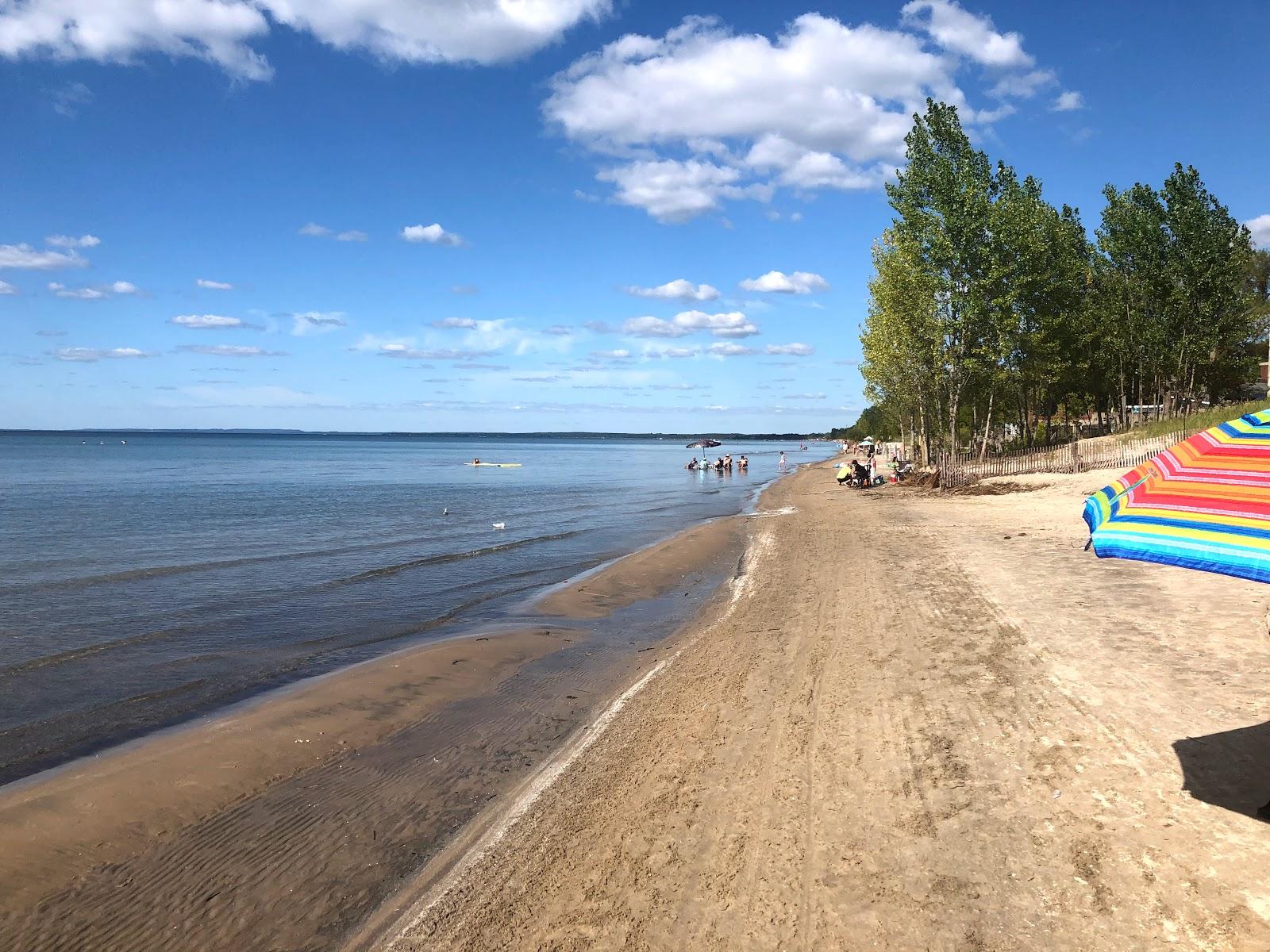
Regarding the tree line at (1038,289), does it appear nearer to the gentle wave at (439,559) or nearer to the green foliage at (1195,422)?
the green foliage at (1195,422)

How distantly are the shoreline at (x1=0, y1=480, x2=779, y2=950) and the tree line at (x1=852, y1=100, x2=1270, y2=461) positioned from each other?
26.1 m

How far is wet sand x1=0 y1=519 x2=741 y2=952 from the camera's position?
17.0ft

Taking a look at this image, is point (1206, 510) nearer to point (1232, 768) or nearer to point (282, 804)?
point (1232, 768)

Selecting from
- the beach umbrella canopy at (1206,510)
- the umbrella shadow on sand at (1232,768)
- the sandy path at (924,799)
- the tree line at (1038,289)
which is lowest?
the sandy path at (924,799)

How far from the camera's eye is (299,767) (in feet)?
24.5

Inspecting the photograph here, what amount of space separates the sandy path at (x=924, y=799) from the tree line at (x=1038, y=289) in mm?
24388

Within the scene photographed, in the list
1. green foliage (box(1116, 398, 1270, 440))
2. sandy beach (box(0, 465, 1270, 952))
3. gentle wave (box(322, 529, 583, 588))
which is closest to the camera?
sandy beach (box(0, 465, 1270, 952))

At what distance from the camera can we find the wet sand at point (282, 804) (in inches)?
204

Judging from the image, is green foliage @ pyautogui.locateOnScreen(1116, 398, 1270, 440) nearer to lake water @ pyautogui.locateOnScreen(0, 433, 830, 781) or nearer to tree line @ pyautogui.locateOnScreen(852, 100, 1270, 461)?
tree line @ pyautogui.locateOnScreen(852, 100, 1270, 461)

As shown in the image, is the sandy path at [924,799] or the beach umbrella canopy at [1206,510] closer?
the beach umbrella canopy at [1206,510]

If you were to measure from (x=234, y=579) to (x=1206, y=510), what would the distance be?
62.5 ft

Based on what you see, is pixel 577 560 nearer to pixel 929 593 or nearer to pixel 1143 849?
pixel 929 593

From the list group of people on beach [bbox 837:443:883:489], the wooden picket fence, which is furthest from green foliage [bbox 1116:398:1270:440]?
group of people on beach [bbox 837:443:883:489]

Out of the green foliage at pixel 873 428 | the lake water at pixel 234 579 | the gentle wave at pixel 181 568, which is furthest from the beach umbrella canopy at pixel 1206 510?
the green foliage at pixel 873 428
